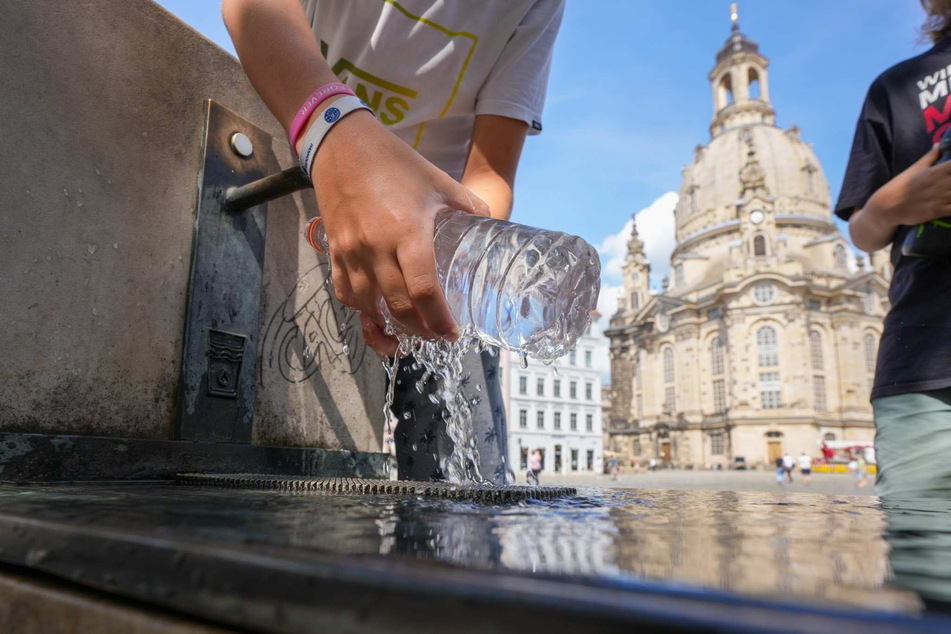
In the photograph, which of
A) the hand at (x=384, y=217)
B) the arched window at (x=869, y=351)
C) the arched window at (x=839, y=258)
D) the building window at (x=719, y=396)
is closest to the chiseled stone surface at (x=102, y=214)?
the hand at (x=384, y=217)

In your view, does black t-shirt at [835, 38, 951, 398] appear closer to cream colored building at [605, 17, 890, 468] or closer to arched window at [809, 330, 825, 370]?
cream colored building at [605, 17, 890, 468]

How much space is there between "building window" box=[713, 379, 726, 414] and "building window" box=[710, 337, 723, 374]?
647 millimetres

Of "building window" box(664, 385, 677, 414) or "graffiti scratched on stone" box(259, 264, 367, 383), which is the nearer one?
"graffiti scratched on stone" box(259, 264, 367, 383)

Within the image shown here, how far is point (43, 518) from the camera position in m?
0.48

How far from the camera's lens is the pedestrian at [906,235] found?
1.53 m

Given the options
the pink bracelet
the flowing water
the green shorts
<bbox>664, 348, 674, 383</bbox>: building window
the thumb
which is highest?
<bbox>664, 348, 674, 383</bbox>: building window

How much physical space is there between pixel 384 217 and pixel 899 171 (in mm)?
1708

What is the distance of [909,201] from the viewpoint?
5.34 ft

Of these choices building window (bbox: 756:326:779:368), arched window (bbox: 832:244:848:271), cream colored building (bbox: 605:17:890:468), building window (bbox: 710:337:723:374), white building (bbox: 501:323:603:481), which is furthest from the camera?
arched window (bbox: 832:244:848:271)

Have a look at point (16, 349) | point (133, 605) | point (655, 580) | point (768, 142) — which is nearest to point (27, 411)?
point (16, 349)

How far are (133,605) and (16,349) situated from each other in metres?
1.04

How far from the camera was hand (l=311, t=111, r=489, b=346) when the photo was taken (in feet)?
2.70

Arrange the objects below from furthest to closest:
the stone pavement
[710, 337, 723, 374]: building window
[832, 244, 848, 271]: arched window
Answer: [832, 244, 848, 271]: arched window < [710, 337, 723, 374]: building window < the stone pavement

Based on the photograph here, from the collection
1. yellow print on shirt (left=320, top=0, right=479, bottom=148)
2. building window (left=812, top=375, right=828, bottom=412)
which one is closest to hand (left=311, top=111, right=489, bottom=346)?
yellow print on shirt (left=320, top=0, right=479, bottom=148)
